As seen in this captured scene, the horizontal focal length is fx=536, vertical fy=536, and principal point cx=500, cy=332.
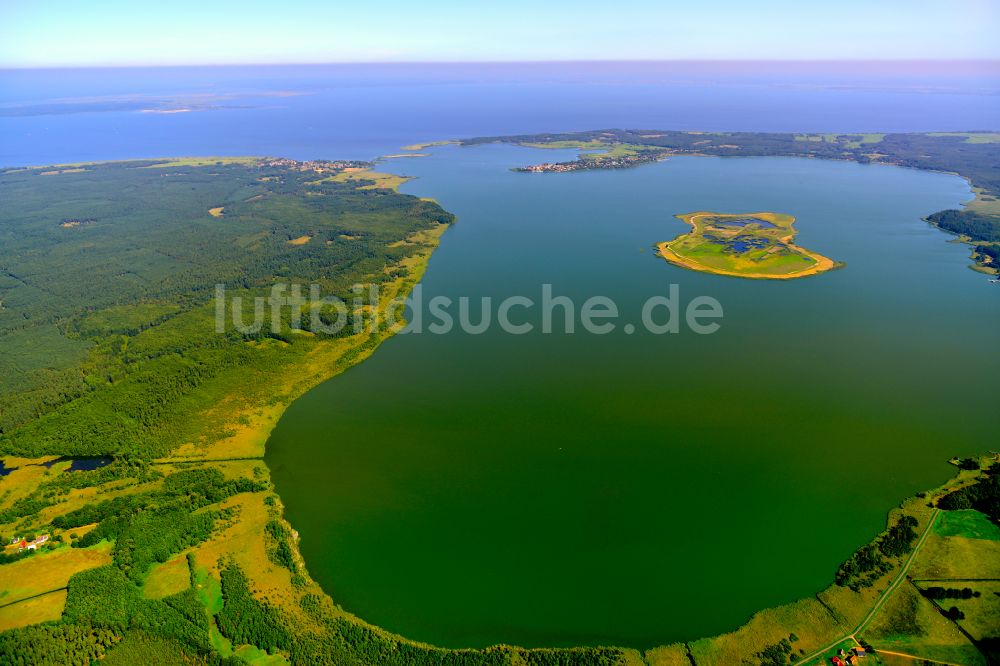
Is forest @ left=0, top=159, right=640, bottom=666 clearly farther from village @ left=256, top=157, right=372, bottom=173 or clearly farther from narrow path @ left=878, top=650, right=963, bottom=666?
village @ left=256, top=157, right=372, bottom=173

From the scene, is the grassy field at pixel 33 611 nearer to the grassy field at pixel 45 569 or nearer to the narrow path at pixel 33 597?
the narrow path at pixel 33 597

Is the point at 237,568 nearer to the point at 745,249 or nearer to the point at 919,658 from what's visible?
the point at 919,658

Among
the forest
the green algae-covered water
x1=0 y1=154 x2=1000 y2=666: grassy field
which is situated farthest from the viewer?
the green algae-covered water

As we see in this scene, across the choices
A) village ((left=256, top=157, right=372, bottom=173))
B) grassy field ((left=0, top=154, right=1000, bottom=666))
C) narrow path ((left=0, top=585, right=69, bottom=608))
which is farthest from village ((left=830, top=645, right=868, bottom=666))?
village ((left=256, top=157, right=372, bottom=173))

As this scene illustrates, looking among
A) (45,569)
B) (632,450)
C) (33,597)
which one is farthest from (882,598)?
(45,569)

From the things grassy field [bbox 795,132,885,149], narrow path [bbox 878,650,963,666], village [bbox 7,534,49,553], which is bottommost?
village [bbox 7,534,49,553]
